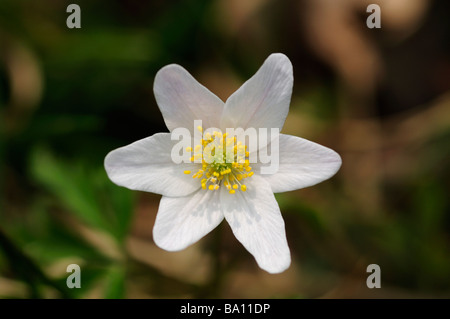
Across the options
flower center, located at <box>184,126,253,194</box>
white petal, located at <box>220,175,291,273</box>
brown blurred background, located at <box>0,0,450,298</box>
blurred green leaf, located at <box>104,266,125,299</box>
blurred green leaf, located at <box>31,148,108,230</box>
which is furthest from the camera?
brown blurred background, located at <box>0,0,450,298</box>

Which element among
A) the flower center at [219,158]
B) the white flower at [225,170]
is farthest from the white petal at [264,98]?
the flower center at [219,158]

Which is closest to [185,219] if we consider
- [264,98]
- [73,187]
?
[264,98]

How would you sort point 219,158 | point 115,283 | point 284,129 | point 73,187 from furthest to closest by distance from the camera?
point 284,129 < point 73,187 < point 115,283 < point 219,158

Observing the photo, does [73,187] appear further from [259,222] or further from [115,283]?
[259,222]

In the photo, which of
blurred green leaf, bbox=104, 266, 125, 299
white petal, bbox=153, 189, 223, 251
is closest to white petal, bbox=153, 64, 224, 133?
white petal, bbox=153, 189, 223, 251

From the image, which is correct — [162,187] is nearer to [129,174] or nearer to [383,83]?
[129,174]

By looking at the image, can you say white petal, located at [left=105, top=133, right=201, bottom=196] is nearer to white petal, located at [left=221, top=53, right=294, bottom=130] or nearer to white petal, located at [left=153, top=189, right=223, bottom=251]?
white petal, located at [left=153, top=189, right=223, bottom=251]

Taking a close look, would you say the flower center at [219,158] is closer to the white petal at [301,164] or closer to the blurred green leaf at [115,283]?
the white petal at [301,164]
